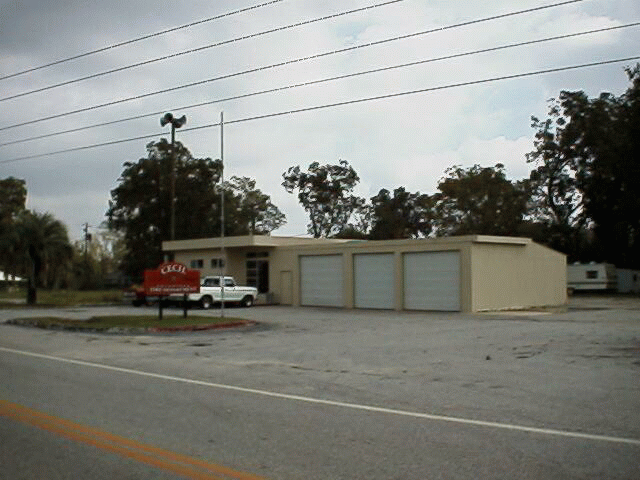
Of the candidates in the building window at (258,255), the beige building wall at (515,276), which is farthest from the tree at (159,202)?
the beige building wall at (515,276)

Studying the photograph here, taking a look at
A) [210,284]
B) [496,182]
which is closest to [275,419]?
[210,284]

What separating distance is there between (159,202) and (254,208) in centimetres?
2412

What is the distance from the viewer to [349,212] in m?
90.9

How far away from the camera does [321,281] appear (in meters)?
42.5

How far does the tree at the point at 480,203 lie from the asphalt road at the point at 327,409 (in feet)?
191

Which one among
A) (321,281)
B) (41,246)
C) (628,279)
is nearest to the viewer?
(321,281)

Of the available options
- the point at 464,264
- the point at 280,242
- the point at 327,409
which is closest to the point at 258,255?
the point at 280,242

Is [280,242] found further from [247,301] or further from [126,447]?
[126,447]

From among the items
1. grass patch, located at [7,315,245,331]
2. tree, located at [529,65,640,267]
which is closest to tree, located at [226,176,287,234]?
tree, located at [529,65,640,267]

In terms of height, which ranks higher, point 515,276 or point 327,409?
point 515,276

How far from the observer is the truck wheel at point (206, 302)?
40.8m

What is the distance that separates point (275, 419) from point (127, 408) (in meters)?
2.11

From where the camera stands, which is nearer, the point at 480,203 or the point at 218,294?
the point at 218,294

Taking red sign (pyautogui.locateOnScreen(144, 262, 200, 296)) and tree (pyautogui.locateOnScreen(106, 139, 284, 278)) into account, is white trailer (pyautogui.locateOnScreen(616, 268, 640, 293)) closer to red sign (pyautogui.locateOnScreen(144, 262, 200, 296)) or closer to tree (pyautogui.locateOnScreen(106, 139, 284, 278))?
tree (pyautogui.locateOnScreen(106, 139, 284, 278))
